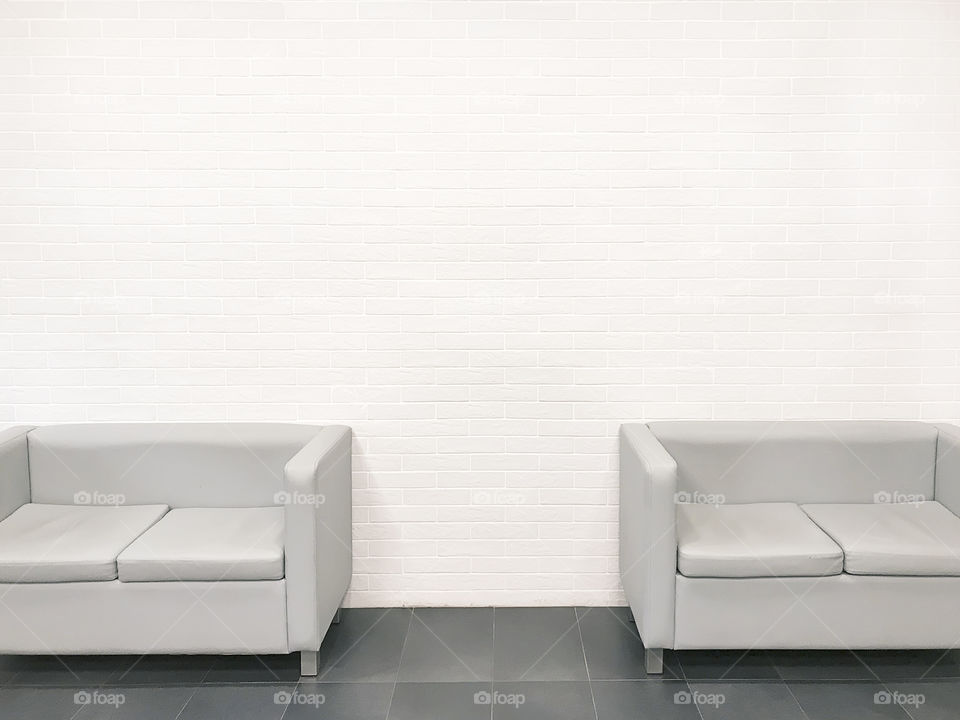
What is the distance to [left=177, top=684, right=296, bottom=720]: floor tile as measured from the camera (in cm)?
302

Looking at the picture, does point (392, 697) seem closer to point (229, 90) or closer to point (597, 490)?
point (597, 490)

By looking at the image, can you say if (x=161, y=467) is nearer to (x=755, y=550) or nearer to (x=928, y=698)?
(x=755, y=550)

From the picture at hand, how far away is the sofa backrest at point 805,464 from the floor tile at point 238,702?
73.9 inches

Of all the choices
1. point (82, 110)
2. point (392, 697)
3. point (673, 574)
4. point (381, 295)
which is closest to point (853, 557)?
point (673, 574)

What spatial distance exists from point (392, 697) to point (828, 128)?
119 inches

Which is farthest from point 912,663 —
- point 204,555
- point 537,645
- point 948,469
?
point 204,555

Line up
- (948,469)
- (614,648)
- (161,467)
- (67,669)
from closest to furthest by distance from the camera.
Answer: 1. (67,669)
2. (614,648)
3. (948,469)
4. (161,467)

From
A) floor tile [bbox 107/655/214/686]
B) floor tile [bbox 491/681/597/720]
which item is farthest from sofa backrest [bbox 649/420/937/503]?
floor tile [bbox 107/655/214/686]

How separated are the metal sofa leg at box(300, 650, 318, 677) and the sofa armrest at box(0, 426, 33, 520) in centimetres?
142

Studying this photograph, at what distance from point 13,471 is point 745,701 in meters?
3.10

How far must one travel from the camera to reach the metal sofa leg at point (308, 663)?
10.8 ft

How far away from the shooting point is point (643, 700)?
10.3ft

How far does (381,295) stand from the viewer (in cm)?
388

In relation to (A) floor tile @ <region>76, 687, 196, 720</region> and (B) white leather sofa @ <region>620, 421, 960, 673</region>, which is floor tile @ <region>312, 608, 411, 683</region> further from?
(B) white leather sofa @ <region>620, 421, 960, 673</region>
